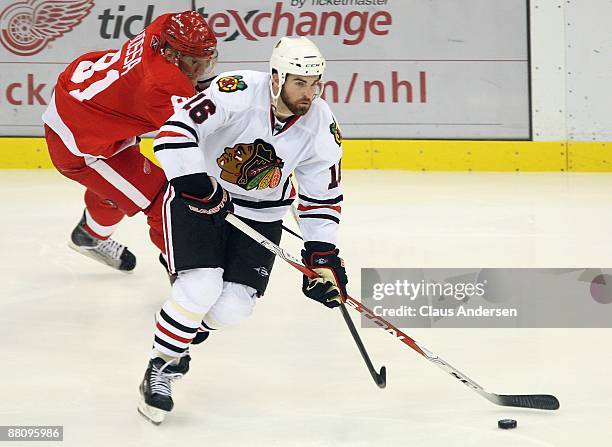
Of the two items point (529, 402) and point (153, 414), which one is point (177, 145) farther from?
point (529, 402)

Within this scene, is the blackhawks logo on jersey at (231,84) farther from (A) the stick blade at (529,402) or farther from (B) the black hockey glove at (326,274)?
(A) the stick blade at (529,402)

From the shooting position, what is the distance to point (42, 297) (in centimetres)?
421

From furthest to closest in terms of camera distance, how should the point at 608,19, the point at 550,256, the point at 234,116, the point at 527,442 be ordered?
the point at 608,19 → the point at 550,256 → the point at 234,116 → the point at 527,442

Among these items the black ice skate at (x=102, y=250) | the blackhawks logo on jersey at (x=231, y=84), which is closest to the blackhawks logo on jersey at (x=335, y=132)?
the blackhawks logo on jersey at (x=231, y=84)

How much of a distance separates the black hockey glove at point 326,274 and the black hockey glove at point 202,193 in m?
0.28

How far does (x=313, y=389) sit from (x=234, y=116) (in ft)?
2.62

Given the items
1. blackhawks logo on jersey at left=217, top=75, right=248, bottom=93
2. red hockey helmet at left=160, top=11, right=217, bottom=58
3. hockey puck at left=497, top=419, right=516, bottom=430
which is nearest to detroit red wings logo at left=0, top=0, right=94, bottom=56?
red hockey helmet at left=160, top=11, right=217, bottom=58

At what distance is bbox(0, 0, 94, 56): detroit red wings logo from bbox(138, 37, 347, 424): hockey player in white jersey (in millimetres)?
4050

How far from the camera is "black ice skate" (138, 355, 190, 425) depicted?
2.85m

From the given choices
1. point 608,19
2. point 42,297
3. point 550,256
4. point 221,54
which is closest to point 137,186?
point 42,297

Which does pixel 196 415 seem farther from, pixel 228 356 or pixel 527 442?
pixel 527 442

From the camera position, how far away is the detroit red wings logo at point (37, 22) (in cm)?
683

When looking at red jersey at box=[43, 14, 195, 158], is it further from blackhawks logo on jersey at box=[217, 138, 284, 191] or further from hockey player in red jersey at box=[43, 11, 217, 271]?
blackhawks logo on jersey at box=[217, 138, 284, 191]

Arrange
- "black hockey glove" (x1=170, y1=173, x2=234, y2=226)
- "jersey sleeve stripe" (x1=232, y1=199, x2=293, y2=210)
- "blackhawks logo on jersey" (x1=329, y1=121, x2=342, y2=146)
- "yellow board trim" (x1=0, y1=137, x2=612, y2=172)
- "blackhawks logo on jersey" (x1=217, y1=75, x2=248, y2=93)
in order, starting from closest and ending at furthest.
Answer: "black hockey glove" (x1=170, y1=173, x2=234, y2=226) → "blackhawks logo on jersey" (x1=217, y1=75, x2=248, y2=93) → "blackhawks logo on jersey" (x1=329, y1=121, x2=342, y2=146) → "jersey sleeve stripe" (x1=232, y1=199, x2=293, y2=210) → "yellow board trim" (x1=0, y1=137, x2=612, y2=172)
